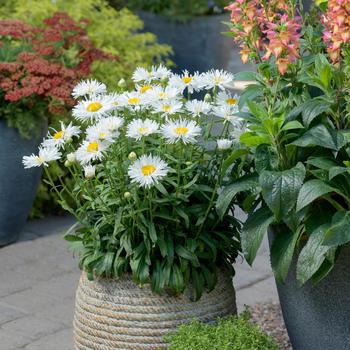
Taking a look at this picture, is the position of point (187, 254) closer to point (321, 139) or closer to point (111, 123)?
point (111, 123)

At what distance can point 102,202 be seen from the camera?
322 cm

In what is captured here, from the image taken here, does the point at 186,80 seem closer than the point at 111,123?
No

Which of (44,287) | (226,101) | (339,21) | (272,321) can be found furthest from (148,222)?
(44,287)

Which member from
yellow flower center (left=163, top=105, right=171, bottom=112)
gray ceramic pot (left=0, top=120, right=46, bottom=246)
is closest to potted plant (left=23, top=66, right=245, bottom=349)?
yellow flower center (left=163, top=105, right=171, bottom=112)

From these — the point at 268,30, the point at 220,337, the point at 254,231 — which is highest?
the point at 268,30

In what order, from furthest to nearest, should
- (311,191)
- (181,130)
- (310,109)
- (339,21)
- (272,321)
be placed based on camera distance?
(272,321) < (181,130) < (310,109) < (311,191) < (339,21)

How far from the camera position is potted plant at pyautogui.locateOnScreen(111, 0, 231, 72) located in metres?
8.16

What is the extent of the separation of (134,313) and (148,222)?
328 millimetres

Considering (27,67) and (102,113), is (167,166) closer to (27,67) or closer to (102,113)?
(102,113)

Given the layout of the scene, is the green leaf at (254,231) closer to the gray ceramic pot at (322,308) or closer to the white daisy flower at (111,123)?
the gray ceramic pot at (322,308)

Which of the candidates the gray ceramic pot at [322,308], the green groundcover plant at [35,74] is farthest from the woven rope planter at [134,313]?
the green groundcover plant at [35,74]

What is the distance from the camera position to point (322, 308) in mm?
3168

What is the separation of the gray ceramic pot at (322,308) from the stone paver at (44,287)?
3.67ft

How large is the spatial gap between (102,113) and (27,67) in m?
1.85
